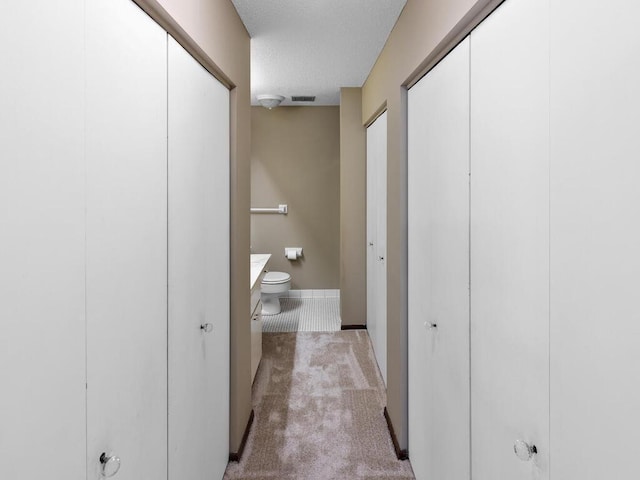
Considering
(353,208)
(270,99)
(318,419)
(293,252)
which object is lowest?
(318,419)

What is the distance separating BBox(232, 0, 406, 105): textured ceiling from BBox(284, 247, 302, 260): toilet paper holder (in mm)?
1980

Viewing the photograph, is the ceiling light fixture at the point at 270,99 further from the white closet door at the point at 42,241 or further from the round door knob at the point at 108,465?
the round door knob at the point at 108,465

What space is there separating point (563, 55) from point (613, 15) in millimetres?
130

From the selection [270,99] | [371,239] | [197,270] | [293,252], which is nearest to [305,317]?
[293,252]

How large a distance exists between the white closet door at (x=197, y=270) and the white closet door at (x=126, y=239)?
84 mm

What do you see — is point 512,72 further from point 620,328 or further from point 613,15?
point 620,328

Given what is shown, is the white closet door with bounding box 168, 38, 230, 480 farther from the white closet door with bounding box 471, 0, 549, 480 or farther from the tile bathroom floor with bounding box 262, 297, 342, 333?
the tile bathroom floor with bounding box 262, 297, 342, 333

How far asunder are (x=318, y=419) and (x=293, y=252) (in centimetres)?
269

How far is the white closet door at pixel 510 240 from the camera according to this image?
0.86 metres

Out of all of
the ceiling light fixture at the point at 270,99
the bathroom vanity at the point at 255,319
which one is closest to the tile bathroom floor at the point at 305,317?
the bathroom vanity at the point at 255,319

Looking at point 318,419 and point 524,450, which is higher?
point 524,450

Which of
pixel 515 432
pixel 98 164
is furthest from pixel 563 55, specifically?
pixel 98 164

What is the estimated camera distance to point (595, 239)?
2.29ft

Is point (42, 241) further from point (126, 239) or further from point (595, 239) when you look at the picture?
point (595, 239)
